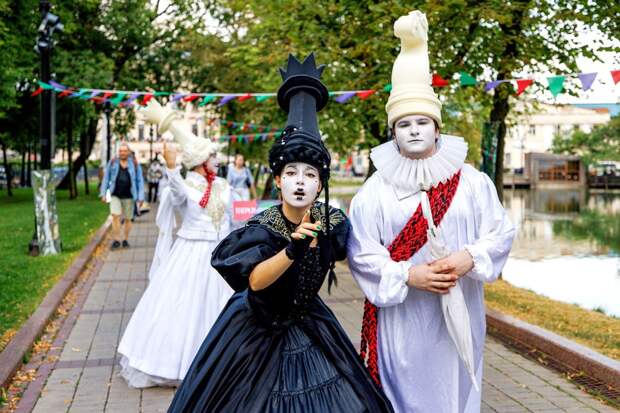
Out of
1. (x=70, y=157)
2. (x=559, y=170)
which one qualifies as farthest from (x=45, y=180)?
(x=559, y=170)

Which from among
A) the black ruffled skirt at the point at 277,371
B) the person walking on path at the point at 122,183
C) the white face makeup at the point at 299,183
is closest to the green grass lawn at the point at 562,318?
the black ruffled skirt at the point at 277,371

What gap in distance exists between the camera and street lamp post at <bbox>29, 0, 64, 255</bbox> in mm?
12812

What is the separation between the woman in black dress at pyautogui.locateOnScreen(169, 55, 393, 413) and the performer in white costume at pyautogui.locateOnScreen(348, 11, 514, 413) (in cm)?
21

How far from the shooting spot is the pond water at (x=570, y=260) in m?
10.8

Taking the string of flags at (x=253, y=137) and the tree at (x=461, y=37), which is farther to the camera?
the string of flags at (x=253, y=137)

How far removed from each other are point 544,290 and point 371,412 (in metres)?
8.49

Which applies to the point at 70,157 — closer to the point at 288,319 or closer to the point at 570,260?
the point at 570,260

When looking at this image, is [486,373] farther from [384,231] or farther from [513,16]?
[513,16]

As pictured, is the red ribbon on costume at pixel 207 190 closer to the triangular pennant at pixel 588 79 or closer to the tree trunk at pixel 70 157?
the triangular pennant at pixel 588 79

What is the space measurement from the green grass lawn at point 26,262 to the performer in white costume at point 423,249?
435 centimetres

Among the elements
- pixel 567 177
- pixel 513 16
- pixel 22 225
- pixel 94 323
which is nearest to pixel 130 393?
pixel 94 323

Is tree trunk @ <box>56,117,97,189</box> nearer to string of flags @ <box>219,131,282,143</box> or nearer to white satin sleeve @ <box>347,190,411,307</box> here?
string of flags @ <box>219,131,282,143</box>

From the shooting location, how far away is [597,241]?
Result: 18.1 meters

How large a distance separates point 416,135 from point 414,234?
48cm
